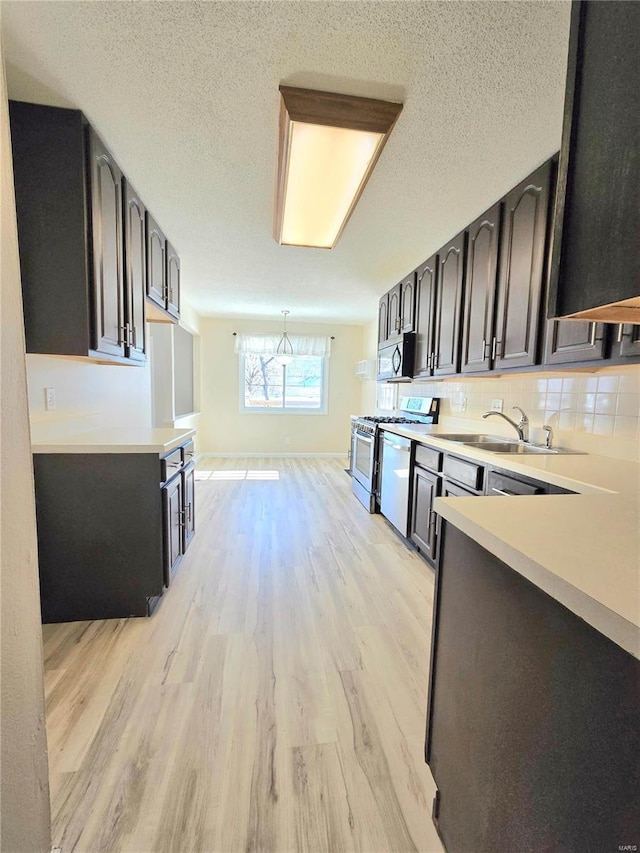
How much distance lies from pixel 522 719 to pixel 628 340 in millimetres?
1444

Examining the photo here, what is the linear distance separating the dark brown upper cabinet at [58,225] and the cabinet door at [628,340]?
2.26 m

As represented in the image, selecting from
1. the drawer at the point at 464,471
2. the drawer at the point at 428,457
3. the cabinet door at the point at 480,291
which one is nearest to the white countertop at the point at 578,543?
the drawer at the point at 464,471

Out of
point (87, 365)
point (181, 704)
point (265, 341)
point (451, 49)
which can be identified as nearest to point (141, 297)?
point (87, 365)

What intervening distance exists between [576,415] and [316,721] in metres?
1.97

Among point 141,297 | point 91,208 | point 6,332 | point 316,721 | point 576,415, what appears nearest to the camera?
point 6,332

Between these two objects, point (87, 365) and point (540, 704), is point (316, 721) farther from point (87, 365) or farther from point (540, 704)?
point (87, 365)

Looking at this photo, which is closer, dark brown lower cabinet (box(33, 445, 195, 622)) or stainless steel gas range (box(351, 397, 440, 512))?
dark brown lower cabinet (box(33, 445, 195, 622))

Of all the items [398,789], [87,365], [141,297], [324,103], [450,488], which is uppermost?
[324,103]

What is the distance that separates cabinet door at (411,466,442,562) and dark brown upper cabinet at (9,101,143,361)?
2.17 m

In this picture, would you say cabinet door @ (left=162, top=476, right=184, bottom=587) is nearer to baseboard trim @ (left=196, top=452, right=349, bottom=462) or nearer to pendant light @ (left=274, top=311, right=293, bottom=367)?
baseboard trim @ (left=196, top=452, right=349, bottom=462)

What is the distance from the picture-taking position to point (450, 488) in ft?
7.58

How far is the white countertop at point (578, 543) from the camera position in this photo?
520 millimetres

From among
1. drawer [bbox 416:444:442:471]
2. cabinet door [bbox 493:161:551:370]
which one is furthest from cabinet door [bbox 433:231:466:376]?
drawer [bbox 416:444:442:471]

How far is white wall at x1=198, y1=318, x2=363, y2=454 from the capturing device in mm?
6117
